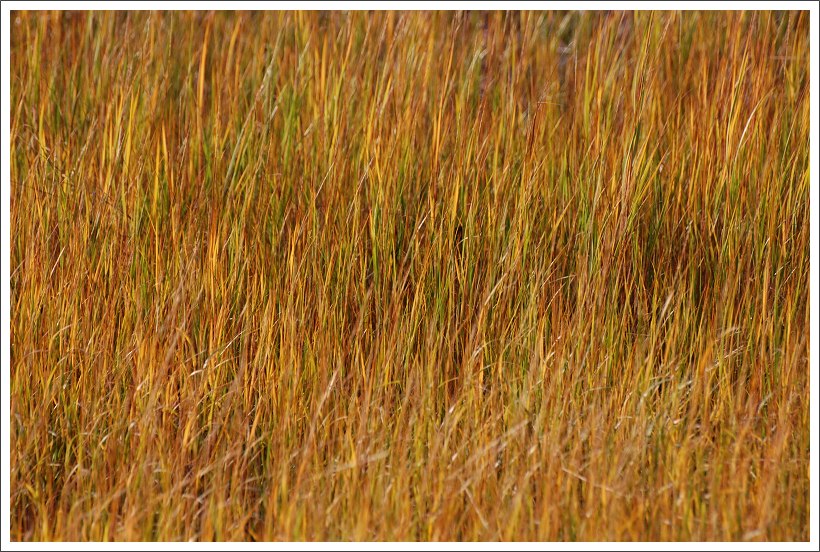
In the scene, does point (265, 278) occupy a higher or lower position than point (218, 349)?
higher

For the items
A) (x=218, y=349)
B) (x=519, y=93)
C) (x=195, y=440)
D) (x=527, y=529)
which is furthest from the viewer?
(x=519, y=93)

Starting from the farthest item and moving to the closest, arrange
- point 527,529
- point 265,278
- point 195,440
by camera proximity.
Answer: point 265,278 < point 195,440 < point 527,529

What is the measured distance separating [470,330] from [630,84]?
0.93 metres

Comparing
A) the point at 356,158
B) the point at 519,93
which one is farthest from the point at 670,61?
the point at 356,158

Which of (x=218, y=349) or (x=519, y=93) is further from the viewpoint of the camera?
(x=519, y=93)

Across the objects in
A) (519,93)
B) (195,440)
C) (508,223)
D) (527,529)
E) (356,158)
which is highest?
(519,93)

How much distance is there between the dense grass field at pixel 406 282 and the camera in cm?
198

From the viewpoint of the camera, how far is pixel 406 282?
2.40m

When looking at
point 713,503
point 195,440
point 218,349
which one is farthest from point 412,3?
point 713,503

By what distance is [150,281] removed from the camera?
2369 millimetres

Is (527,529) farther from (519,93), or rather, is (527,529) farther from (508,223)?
(519,93)

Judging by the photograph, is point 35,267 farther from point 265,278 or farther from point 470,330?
point 470,330

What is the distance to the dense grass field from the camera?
198cm

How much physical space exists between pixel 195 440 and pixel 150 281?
0.49 meters
